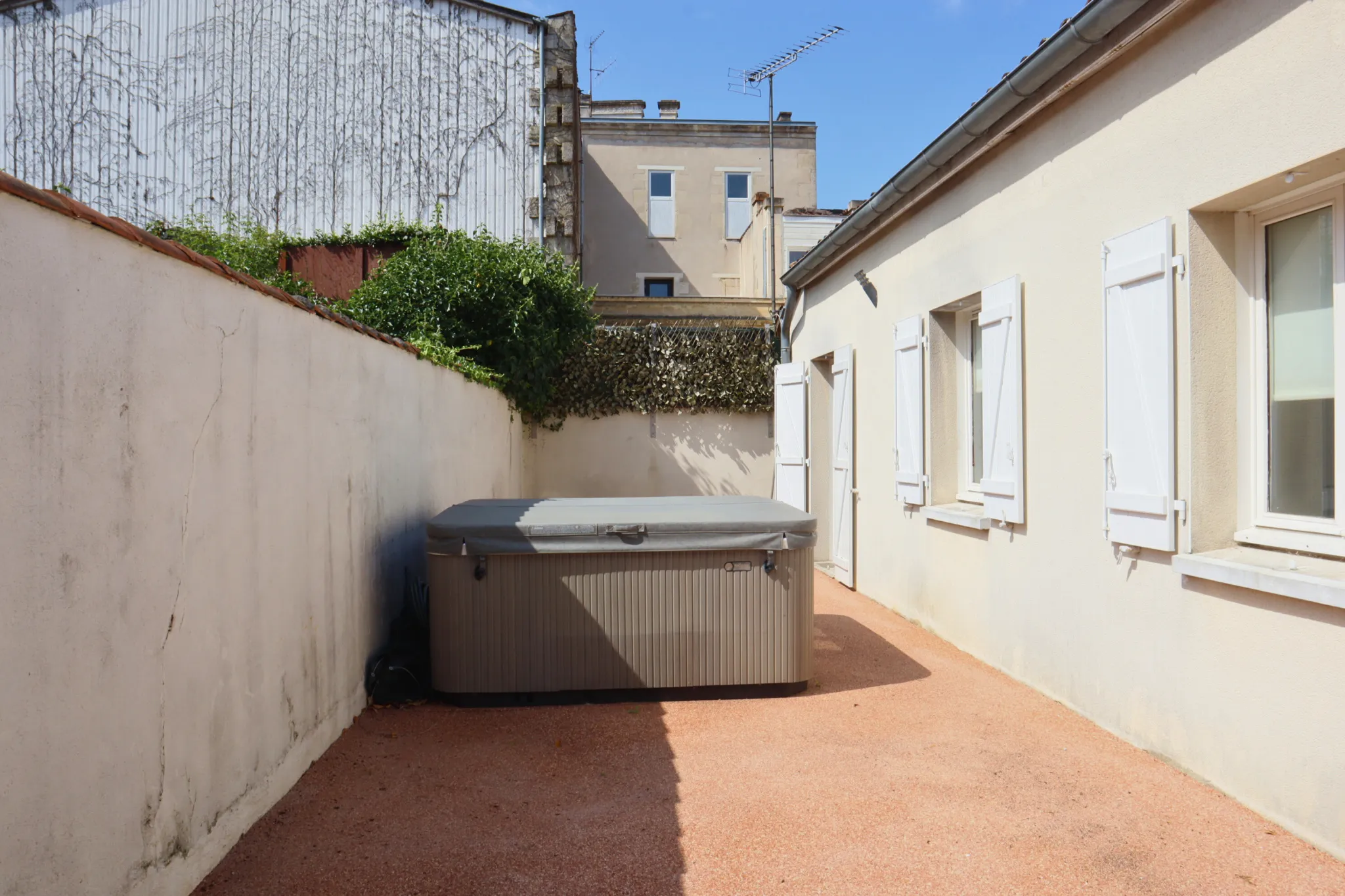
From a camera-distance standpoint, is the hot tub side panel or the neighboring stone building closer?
the hot tub side panel

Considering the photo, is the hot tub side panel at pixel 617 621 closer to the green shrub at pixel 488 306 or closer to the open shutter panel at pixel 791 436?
the green shrub at pixel 488 306

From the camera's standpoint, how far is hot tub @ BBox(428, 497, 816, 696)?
16.8 ft

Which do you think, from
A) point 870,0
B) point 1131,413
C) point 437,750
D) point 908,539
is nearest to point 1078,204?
point 1131,413

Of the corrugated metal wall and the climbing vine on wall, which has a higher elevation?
the corrugated metal wall

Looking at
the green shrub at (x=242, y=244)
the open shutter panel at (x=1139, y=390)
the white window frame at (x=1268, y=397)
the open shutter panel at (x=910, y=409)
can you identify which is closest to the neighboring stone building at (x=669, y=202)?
the green shrub at (x=242, y=244)

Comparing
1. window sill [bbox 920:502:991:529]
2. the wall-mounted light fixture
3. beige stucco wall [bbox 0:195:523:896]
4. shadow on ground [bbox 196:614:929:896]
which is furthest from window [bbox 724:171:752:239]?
beige stucco wall [bbox 0:195:523:896]

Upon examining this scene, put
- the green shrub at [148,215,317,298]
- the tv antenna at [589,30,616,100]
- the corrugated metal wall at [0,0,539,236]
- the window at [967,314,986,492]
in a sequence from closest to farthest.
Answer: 1. the window at [967,314,986,492]
2. the green shrub at [148,215,317,298]
3. the corrugated metal wall at [0,0,539,236]
4. the tv antenna at [589,30,616,100]

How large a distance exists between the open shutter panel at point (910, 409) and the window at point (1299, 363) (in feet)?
10.6

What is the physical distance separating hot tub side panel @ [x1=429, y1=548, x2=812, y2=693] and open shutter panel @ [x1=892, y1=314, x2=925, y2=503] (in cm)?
218

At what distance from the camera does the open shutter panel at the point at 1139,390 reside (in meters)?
4.11

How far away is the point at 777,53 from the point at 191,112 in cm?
883

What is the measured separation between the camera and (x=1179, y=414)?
13.4 ft

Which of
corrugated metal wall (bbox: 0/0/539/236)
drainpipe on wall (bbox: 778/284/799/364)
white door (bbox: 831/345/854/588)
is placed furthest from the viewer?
corrugated metal wall (bbox: 0/0/539/236)

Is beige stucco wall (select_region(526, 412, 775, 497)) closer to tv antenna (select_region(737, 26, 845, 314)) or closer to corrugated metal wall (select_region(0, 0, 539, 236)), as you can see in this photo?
tv antenna (select_region(737, 26, 845, 314))
